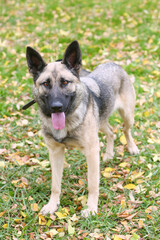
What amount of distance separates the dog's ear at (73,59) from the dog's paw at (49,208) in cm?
176

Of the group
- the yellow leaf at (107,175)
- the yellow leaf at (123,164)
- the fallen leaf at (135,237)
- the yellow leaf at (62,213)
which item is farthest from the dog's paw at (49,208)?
the yellow leaf at (123,164)

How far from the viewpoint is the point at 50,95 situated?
3012mm

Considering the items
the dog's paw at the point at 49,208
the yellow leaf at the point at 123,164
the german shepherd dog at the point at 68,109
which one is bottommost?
the dog's paw at the point at 49,208

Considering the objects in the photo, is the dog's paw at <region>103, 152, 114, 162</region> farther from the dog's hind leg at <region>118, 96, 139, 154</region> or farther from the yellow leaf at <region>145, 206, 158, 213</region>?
the yellow leaf at <region>145, 206, 158, 213</region>

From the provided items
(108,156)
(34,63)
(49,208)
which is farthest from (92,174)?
(34,63)

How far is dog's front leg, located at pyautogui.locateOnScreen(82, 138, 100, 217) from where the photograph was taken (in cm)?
342

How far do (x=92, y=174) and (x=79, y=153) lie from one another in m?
1.28

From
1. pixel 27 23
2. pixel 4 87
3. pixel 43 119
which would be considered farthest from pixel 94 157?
pixel 27 23

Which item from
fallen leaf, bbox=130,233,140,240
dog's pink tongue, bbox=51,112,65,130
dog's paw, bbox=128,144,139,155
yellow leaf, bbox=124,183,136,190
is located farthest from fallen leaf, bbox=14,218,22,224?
dog's paw, bbox=128,144,139,155

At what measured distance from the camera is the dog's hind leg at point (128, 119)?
4516 mm

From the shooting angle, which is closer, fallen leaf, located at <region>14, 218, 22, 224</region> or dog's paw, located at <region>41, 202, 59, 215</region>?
fallen leaf, located at <region>14, 218, 22, 224</region>

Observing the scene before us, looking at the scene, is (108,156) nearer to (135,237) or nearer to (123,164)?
(123,164)

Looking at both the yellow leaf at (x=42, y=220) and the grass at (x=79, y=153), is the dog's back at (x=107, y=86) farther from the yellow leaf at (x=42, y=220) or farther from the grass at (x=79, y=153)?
the yellow leaf at (x=42, y=220)

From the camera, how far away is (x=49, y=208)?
358 centimetres
